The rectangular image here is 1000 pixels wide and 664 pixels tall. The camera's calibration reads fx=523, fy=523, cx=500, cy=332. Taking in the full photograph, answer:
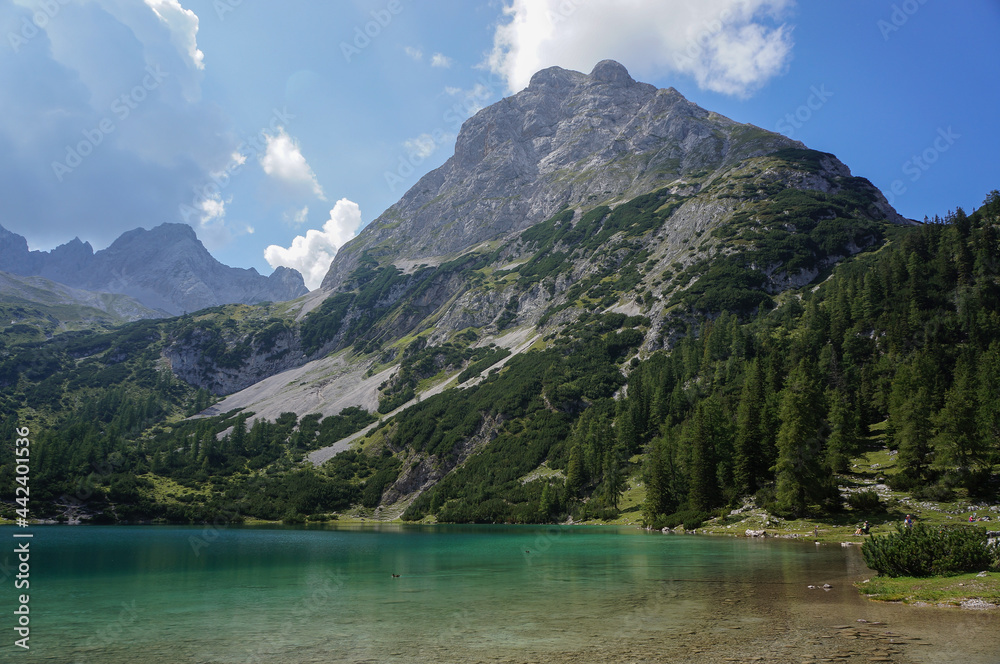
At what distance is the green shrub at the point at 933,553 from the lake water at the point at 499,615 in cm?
289

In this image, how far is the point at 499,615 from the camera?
75.1ft

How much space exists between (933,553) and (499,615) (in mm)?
22265

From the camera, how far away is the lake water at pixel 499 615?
16.8 m

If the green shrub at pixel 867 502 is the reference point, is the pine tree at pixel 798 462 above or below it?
above

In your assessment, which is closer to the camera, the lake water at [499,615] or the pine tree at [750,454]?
the lake water at [499,615]

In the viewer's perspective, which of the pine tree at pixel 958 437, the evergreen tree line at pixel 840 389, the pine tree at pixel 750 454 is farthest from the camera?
the pine tree at pixel 750 454

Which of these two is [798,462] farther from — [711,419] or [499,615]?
[499,615]

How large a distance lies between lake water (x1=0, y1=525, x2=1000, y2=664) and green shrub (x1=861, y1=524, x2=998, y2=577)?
289cm

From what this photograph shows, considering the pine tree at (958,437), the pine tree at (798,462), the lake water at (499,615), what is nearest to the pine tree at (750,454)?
the pine tree at (798,462)

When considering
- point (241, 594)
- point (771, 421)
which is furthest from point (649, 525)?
point (241, 594)

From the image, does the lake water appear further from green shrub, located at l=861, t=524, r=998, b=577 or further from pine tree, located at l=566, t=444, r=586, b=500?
pine tree, located at l=566, t=444, r=586, b=500

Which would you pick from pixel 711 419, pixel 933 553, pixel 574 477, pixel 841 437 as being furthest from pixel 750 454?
pixel 933 553

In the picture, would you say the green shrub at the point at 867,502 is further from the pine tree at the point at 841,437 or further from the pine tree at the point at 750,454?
the pine tree at the point at 750,454

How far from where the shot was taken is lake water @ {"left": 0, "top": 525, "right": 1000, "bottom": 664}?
661 inches
